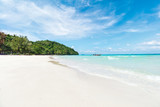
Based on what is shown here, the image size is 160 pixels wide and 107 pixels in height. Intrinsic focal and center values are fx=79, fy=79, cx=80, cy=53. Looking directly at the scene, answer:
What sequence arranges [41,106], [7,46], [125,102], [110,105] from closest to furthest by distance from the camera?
[41,106], [110,105], [125,102], [7,46]

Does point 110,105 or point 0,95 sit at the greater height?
point 0,95

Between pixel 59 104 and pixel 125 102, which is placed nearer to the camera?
pixel 59 104

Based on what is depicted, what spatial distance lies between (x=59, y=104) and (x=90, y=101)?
832 mm

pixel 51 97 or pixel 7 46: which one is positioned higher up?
pixel 7 46

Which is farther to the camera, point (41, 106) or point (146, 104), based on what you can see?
point (146, 104)

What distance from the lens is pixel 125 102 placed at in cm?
221

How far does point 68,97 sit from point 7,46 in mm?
63048

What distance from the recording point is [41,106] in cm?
191

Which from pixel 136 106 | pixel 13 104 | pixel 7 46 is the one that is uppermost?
pixel 7 46

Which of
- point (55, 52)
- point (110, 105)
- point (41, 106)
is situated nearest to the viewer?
point (41, 106)

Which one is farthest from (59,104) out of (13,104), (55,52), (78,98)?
(55,52)

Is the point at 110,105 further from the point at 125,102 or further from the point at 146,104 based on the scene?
the point at 146,104

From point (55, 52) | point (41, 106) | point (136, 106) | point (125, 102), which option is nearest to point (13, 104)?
point (41, 106)

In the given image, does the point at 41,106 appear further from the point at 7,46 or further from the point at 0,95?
the point at 7,46
